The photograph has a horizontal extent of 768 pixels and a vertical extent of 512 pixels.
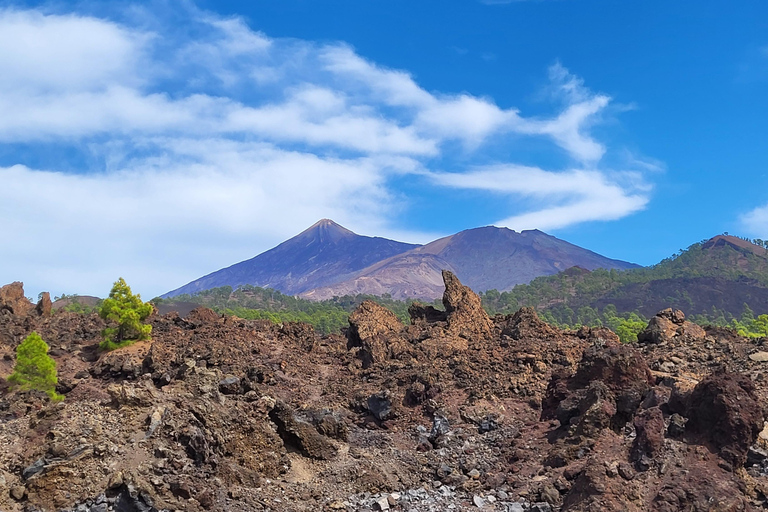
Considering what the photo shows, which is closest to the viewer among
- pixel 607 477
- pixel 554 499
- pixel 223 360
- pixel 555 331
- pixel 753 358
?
pixel 607 477

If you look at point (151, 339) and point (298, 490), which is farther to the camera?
point (151, 339)

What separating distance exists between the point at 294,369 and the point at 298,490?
51.6ft

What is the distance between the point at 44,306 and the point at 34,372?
17355 mm

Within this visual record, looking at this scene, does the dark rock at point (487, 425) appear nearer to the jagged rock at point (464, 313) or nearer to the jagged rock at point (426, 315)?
the jagged rock at point (464, 313)

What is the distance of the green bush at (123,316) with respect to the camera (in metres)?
34.2

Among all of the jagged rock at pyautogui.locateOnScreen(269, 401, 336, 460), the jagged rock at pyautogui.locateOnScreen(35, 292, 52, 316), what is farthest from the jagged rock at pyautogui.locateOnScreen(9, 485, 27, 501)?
the jagged rock at pyautogui.locateOnScreen(35, 292, 52, 316)

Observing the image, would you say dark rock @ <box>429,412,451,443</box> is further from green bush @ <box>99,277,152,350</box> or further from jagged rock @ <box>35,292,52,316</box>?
jagged rock @ <box>35,292,52,316</box>

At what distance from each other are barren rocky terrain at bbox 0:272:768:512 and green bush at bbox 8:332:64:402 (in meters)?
1.08

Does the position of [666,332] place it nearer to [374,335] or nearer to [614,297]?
[374,335]

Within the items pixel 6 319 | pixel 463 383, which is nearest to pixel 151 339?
pixel 6 319

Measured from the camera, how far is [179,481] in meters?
16.0

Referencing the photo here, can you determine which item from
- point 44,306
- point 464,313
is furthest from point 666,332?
point 44,306

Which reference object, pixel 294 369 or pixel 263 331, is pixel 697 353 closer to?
pixel 294 369

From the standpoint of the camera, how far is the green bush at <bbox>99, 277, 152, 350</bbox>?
1346 inches
